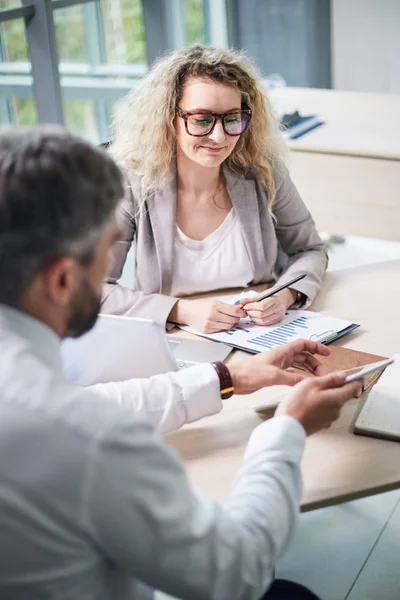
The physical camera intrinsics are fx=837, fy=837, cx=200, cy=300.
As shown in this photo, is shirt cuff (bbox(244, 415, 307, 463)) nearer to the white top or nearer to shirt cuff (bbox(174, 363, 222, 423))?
shirt cuff (bbox(174, 363, 222, 423))

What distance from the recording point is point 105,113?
18.4 feet

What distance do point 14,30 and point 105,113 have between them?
1.20 metres

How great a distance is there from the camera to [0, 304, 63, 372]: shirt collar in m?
1.00

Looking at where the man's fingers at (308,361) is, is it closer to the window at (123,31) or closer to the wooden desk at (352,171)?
the wooden desk at (352,171)

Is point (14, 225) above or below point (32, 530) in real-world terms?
above

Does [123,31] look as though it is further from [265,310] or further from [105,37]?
[265,310]

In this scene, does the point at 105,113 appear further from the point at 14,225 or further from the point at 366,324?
the point at 14,225

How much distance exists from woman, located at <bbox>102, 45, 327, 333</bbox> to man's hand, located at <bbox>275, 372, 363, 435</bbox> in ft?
2.59

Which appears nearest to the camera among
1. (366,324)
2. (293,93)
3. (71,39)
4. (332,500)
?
(332,500)

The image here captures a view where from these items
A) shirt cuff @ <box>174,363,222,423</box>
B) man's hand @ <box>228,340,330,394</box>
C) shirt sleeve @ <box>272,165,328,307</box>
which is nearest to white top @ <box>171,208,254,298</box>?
shirt sleeve @ <box>272,165,328,307</box>

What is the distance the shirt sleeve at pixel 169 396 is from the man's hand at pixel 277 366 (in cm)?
6

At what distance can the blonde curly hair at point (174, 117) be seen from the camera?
229 centimetres

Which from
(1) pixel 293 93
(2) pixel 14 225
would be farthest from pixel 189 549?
(1) pixel 293 93

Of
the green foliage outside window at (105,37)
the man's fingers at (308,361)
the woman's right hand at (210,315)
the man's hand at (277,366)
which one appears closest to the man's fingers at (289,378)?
the man's hand at (277,366)
